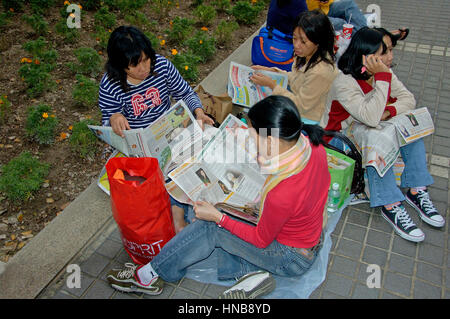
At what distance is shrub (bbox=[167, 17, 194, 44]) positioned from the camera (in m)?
5.18

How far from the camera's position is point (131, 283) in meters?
2.54

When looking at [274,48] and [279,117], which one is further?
[274,48]

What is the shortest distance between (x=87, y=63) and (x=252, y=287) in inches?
131

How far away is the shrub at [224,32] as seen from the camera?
5.39 metres

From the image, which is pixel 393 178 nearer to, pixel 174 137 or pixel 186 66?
pixel 174 137

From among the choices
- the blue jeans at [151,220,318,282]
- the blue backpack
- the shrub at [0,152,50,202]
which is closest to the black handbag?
the blue jeans at [151,220,318,282]

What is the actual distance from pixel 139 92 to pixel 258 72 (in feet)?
3.90

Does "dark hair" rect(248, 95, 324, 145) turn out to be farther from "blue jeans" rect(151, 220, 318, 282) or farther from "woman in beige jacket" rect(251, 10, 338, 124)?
"woman in beige jacket" rect(251, 10, 338, 124)

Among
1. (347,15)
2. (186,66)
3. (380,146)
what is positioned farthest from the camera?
(347,15)

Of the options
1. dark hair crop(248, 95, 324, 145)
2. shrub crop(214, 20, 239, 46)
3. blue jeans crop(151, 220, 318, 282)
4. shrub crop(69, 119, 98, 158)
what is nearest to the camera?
dark hair crop(248, 95, 324, 145)

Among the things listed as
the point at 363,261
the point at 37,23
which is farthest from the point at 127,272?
the point at 37,23

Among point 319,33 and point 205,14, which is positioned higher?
point 319,33

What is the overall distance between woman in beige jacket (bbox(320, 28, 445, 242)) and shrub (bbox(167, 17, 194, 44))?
2862 mm
